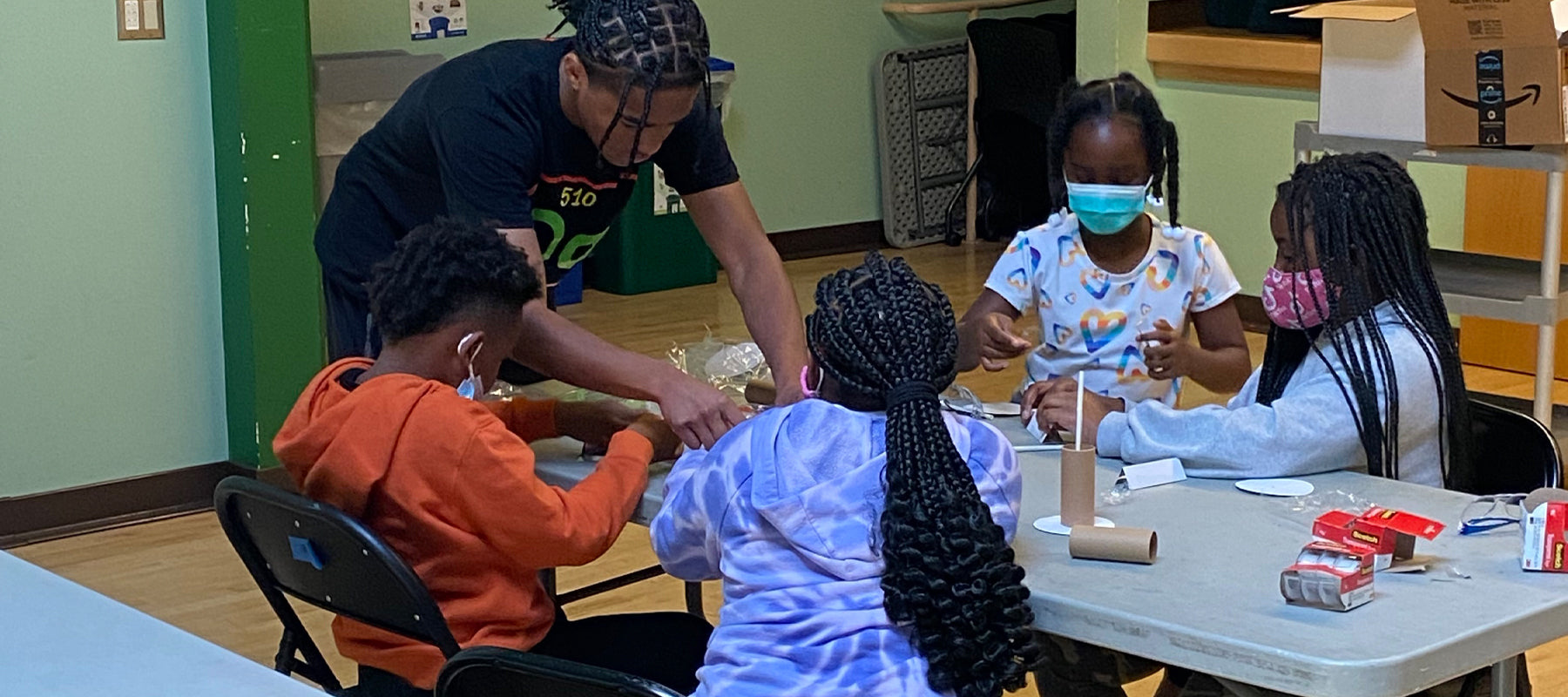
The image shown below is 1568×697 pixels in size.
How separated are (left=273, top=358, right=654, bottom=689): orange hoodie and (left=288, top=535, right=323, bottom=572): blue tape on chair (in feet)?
0.24

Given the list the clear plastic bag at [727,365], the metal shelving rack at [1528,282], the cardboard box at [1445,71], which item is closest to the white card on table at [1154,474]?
the clear plastic bag at [727,365]

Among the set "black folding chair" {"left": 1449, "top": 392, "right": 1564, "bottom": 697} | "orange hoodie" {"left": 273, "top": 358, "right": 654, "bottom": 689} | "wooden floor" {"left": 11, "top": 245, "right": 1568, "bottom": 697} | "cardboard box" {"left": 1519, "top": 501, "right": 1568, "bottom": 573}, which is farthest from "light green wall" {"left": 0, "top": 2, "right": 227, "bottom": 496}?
"cardboard box" {"left": 1519, "top": 501, "right": 1568, "bottom": 573}

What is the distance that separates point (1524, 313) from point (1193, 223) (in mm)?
2030

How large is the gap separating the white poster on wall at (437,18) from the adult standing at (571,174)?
3653mm

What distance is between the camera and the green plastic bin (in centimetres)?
660

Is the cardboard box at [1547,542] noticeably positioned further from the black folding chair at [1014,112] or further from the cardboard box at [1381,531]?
the black folding chair at [1014,112]

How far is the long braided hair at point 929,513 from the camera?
1.64 meters

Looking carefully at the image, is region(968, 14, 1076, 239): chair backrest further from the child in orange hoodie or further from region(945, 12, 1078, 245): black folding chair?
the child in orange hoodie

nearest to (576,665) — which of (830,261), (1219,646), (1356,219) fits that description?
(1219,646)

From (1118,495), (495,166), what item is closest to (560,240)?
(495,166)

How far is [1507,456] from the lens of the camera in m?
2.23

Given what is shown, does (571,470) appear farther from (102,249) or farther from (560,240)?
(102,249)

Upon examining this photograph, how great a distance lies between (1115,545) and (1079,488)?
14 centimetres

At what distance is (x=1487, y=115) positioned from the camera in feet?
12.8
